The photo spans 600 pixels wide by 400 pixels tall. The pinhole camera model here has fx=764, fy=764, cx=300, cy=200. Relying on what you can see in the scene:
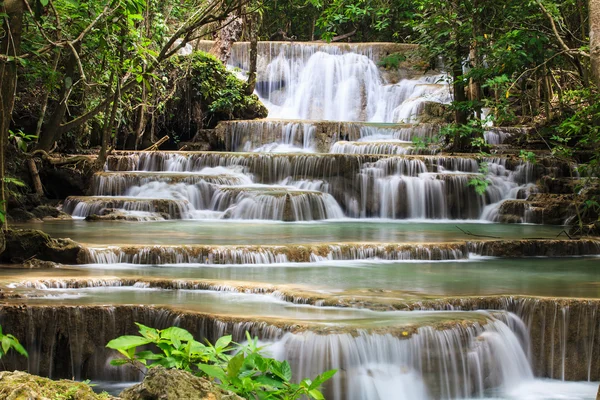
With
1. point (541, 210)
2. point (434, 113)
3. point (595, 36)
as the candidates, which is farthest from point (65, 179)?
point (595, 36)

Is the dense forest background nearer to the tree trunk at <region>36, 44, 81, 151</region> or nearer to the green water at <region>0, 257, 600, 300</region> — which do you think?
the tree trunk at <region>36, 44, 81, 151</region>

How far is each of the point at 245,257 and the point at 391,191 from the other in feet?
20.3

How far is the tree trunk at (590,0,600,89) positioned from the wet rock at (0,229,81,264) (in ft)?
21.1

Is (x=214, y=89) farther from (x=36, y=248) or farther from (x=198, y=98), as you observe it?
(x=36, y=248)

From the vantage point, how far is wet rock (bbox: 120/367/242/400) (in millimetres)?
2545

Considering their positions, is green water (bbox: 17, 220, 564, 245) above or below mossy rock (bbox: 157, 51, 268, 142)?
below

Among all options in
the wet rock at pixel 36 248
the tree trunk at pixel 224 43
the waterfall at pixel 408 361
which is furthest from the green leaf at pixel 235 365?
the tree trunk at pixel 224 43

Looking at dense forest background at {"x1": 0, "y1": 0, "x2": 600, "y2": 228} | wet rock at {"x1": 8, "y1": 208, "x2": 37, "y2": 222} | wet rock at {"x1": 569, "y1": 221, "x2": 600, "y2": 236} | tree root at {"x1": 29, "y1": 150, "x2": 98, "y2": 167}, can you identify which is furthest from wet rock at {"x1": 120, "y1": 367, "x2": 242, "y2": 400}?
tree root at {"x1": 29, "y1": 150, "x2": 98, "y2": 167}

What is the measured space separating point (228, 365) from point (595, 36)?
2.97 m

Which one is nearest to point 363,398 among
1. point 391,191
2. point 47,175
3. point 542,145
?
point 391,191

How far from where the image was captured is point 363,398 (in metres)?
5.79

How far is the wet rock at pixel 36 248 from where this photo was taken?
8734mm

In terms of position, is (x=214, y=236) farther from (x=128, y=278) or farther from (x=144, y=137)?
(x=144, y=137)

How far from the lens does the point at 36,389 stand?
2.41 metres
